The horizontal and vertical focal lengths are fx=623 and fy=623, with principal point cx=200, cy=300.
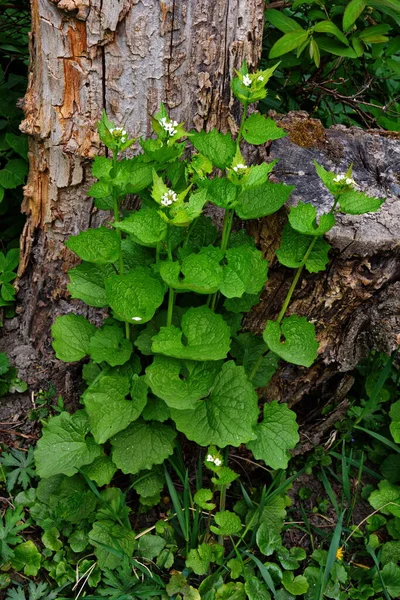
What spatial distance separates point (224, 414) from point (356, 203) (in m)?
0.77

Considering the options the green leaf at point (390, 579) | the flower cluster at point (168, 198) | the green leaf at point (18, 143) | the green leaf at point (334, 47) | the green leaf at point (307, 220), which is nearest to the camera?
the flower cluster at point (168, 198)

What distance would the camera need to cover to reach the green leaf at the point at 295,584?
2.11 meters

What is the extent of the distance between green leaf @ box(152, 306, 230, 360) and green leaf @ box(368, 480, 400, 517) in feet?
3.35

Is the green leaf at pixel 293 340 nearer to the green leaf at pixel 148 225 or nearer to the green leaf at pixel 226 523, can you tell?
the green leaf at pixel 148 225

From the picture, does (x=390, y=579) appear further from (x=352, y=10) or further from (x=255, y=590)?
(x=352, y=10)

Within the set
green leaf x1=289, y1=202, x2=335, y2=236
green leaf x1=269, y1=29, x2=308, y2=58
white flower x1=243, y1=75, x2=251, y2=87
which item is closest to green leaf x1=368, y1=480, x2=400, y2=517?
green leaf x1=289, y1=202, x2=335, y2=236

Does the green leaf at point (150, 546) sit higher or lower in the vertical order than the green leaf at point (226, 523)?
lower

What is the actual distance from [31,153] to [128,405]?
1064 millimetres

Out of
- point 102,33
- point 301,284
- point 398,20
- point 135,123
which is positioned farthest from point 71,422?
point 398,20

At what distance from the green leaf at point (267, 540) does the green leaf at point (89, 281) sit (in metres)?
0.99

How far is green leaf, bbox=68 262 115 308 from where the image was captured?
206 centimetres

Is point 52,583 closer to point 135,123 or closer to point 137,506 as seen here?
point 137,506

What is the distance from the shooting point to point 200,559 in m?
2.11

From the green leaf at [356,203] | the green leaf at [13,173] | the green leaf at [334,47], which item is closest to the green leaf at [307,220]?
the green leaf at [356,203]
